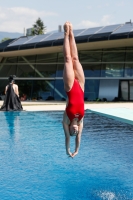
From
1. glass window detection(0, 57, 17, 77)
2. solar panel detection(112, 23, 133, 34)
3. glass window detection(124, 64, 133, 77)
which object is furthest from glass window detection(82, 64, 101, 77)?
glass window detection(0, 57, 17, 77)

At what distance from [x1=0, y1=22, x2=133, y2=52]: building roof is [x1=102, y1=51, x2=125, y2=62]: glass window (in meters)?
2.97

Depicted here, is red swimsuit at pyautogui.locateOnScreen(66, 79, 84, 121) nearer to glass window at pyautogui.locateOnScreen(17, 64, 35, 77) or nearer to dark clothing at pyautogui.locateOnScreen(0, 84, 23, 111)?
dark clothing at pyautogui.locateOnScreen(0, 84, 23, 111)

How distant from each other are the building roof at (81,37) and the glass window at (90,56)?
103 inches

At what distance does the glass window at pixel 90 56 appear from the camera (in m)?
32.0

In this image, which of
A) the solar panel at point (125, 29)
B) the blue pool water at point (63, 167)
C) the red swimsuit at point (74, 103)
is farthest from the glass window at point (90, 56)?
the red swimsuit at point (74, 103)

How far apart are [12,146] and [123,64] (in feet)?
77.7

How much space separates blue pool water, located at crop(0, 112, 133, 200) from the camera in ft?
16.1

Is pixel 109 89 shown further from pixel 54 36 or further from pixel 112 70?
pixel 54 36

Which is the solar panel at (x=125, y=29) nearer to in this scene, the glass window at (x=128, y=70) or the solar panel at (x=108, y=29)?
the solar panel at (x=108, y=29)

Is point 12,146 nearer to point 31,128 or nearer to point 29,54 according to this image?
point 31,128

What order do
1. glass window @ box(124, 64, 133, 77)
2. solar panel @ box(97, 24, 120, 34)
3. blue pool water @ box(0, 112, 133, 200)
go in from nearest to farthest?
blue pool water @ box(0, 112, 133, 200) < solar panel @ box(97, 24, 120, 34) < glass window @ box(124, 64, 133, 77)

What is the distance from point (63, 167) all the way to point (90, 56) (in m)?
26.6

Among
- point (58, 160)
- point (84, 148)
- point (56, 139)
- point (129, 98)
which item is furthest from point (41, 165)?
point (129, 98)

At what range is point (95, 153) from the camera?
25.0ft
